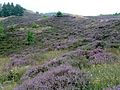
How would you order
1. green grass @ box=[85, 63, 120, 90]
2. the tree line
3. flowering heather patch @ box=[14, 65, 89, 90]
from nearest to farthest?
green grass @ box=[85, 63, 120, 90] → flowering heather patch @ box=[14, 65, 89, 90] → the tree line

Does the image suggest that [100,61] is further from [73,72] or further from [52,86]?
[52,86]

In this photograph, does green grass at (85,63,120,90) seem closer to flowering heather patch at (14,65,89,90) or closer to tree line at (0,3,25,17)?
flowering heather patch at (14,65,89,90)

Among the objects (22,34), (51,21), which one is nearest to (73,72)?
(22,34)

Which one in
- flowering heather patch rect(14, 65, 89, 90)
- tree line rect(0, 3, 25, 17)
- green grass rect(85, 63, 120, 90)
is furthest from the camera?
tree line rect(0, 3, 25, 17)

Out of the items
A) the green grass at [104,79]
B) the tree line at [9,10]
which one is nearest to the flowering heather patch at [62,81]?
the green grass at [104,79]

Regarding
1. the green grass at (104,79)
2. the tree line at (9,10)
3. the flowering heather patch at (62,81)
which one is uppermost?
the green grass at (104,79)

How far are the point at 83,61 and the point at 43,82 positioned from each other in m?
3.88

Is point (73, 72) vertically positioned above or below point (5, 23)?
above

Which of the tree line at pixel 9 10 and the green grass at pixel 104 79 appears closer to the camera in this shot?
the green grass at pixel 104 79

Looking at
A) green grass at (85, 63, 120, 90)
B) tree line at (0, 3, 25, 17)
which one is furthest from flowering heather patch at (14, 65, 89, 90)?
tree line at (0, 3, 25, 17)

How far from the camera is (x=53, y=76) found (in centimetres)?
841

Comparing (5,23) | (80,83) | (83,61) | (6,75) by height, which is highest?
(80,83)

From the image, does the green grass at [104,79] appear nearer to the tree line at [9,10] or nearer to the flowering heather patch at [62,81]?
the flowering heather patch at [62,81]

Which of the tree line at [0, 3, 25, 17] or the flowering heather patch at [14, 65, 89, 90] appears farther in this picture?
the tree line at [0, 3, 25, 17]
